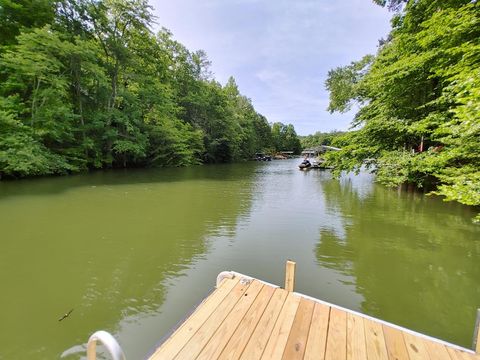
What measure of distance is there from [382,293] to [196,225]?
423 centimetres

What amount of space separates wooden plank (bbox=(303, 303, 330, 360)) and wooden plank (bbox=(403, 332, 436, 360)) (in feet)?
1.80

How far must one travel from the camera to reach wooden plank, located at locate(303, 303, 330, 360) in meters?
1.69

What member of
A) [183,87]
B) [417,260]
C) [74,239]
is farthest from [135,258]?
[183,87]

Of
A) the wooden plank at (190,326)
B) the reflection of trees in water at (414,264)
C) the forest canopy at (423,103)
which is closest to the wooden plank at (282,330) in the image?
the wooden plank at (190,326)

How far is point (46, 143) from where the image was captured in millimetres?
13906

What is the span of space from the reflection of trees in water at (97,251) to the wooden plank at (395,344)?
8.00ft

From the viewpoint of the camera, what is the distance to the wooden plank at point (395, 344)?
168 centimetres

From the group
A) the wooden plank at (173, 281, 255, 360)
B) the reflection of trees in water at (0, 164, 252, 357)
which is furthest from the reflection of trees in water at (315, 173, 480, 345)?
the reflection of trees in water at (0, 164, 252, 357)

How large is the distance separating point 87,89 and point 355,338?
20.0 meters

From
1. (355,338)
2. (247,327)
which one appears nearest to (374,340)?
(355,338)

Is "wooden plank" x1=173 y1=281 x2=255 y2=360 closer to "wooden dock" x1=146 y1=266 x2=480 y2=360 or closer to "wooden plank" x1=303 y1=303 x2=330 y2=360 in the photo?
"wooden dock" x1=146 y1=266 x2=480 y2=360

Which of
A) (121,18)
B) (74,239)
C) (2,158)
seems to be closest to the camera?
(74,239)

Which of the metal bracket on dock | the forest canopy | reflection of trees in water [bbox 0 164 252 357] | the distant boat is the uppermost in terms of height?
the forest canopy

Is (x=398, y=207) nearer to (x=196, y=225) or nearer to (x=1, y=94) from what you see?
(x=196, y=225)
